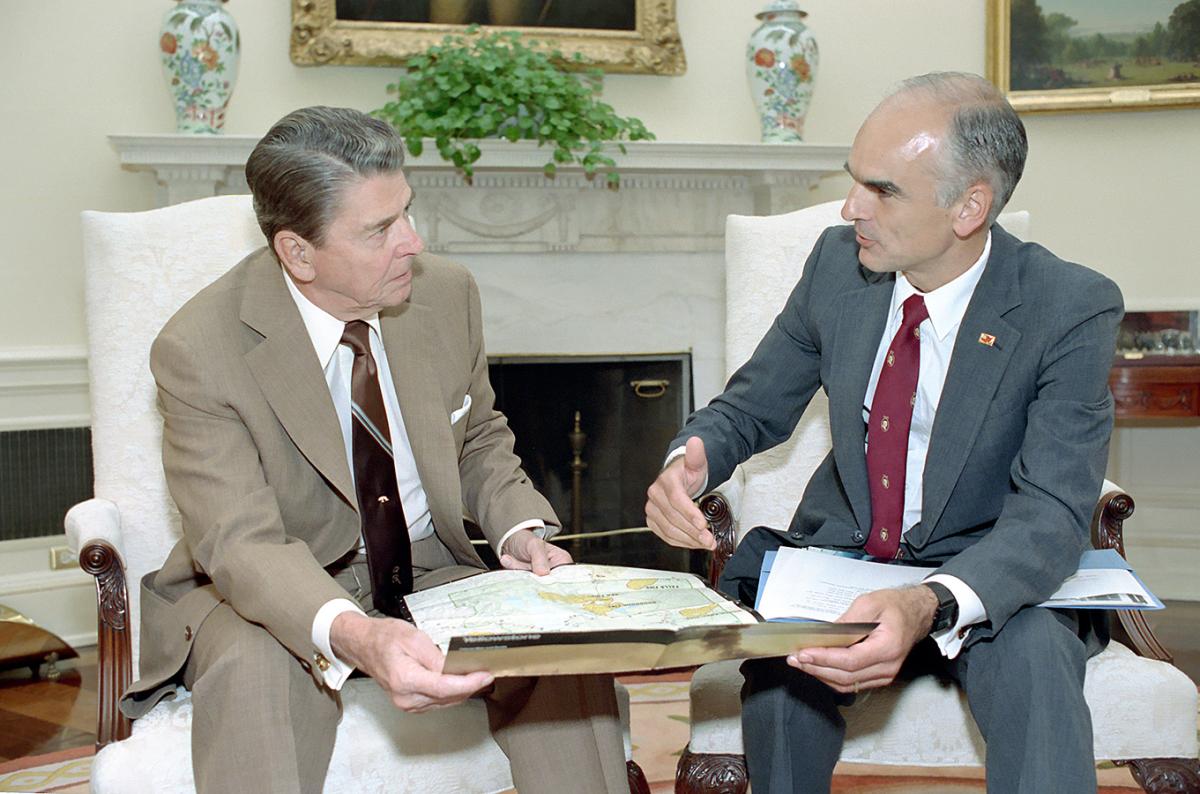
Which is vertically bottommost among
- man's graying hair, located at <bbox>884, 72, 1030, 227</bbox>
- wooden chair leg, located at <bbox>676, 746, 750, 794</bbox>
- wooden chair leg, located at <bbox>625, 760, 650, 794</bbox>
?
wooden chair leg, located at <bbox>625, 760, 650, 794</bbox>

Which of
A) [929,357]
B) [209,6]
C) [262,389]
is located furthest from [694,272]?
[262,389]

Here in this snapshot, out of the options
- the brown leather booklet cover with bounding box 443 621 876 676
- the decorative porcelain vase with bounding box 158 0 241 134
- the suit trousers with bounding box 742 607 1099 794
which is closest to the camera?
the brown leather booklet cover with bounding box 443 621 876 676

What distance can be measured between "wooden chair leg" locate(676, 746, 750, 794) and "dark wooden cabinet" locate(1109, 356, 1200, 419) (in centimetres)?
238

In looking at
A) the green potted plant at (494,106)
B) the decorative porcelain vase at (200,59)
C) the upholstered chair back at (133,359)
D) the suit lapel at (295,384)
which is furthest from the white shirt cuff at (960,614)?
the decorative porcelain vase at (200,59)

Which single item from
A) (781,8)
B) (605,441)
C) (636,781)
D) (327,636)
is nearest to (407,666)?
(327,636)

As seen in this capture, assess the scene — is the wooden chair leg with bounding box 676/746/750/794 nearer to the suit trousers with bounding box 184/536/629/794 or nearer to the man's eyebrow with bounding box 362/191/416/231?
the suit trousers with bounding box 184/536/629/794

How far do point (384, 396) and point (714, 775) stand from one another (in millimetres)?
823

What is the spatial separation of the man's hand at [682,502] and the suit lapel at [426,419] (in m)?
0.33

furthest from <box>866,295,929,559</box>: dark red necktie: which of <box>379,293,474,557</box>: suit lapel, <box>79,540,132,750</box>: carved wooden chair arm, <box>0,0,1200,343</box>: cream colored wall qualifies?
<box>0,0,1200,343</box>: cream colored wall

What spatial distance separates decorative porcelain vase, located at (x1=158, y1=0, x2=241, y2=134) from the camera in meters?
3.64

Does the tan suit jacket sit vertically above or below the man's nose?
below

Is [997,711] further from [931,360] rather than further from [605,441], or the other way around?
[605,441]

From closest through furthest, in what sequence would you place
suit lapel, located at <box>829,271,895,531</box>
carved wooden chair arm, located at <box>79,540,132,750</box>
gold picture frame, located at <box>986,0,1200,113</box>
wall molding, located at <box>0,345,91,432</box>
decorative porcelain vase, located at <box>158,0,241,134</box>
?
carved wooden chair arm, located at <box>79,540,132,750</box>
suit lapel, located at <box>829,271,895,531</box>
decorative porcelain vase, located at <box>158,0,241,134</box>
wall molding, located at <box>0,345,91,432</box>
gold picture frame, located at <box>986,0,1200,113</box>

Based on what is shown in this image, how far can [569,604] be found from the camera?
1573 millimetres
